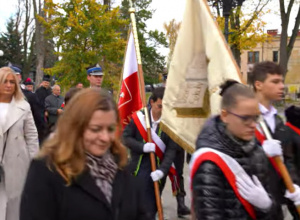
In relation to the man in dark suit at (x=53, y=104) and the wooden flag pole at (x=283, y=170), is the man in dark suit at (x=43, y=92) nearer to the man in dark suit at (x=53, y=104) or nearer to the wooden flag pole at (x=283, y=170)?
the man in dark suit at (x=53, y=104)

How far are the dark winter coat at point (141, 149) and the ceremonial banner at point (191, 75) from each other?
0.46 meters

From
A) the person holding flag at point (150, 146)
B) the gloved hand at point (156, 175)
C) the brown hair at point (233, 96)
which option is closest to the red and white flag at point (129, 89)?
the person holding flag at point (150, 146)

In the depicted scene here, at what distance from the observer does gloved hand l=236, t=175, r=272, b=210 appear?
8.07 feet

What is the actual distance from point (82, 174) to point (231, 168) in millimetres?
955

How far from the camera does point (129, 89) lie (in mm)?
5750

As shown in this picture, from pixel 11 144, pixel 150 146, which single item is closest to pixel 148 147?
pixel 150 146

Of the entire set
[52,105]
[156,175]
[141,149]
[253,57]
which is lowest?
[253,57]

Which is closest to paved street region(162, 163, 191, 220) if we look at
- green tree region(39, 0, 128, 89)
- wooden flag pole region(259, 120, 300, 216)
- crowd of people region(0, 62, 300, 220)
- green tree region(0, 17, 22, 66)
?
crowd of people region(0, 62, 300, 220)

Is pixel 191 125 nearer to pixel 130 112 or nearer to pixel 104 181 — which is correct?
pixel 130 112

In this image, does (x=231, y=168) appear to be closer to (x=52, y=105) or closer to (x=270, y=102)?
(x=270, y=102)

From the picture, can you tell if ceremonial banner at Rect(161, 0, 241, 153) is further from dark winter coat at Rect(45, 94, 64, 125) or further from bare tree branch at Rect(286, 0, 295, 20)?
bare tree branch at Rect(286, 0, 295, 20)

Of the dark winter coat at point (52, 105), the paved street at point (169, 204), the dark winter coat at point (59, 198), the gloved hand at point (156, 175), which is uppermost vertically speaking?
the dark winter coat at point (59, 198)

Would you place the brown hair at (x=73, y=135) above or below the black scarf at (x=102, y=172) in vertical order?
above

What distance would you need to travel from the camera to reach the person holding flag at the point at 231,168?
2.45m
